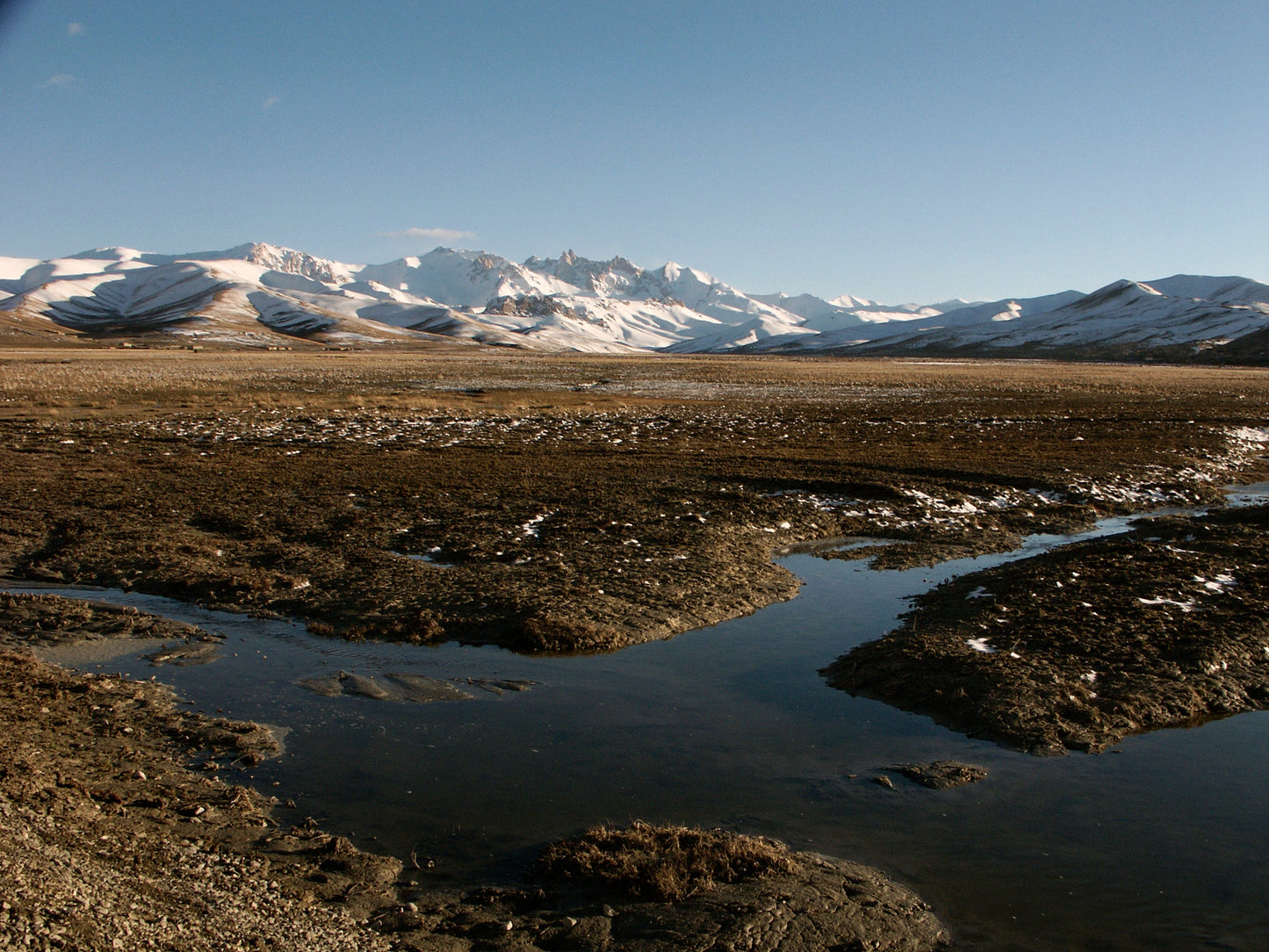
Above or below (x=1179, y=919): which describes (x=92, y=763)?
above

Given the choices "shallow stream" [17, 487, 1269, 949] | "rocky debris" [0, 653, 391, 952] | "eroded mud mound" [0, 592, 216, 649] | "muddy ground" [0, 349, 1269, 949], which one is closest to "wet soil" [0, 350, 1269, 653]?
"muddy ground" [0, 349, 1269, 949]

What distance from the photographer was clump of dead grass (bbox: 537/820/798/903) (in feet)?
21.2

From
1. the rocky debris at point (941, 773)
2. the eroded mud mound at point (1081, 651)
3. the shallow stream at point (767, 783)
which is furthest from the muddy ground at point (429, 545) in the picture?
the rocky debris at point (941, 773)

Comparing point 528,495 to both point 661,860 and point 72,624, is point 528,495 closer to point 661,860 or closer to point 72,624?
point 72,624

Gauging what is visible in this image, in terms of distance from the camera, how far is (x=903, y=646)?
11.6 metres

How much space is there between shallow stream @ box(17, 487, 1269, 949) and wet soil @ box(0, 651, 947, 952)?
0.38 metres

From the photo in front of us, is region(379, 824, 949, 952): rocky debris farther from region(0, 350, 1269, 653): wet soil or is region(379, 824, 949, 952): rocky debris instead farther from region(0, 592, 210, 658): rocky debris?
region(0, 592, 210, 658): rocky debris

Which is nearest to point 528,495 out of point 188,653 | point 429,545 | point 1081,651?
point 429,545

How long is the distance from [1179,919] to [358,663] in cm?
897

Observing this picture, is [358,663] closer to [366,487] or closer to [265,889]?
[265,889]

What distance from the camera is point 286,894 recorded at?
6.12 m

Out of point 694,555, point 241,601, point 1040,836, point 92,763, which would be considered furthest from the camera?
point 694,555

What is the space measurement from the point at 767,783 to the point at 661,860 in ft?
6.21

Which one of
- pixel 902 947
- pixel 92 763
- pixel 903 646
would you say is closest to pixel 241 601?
pixel 92 763
